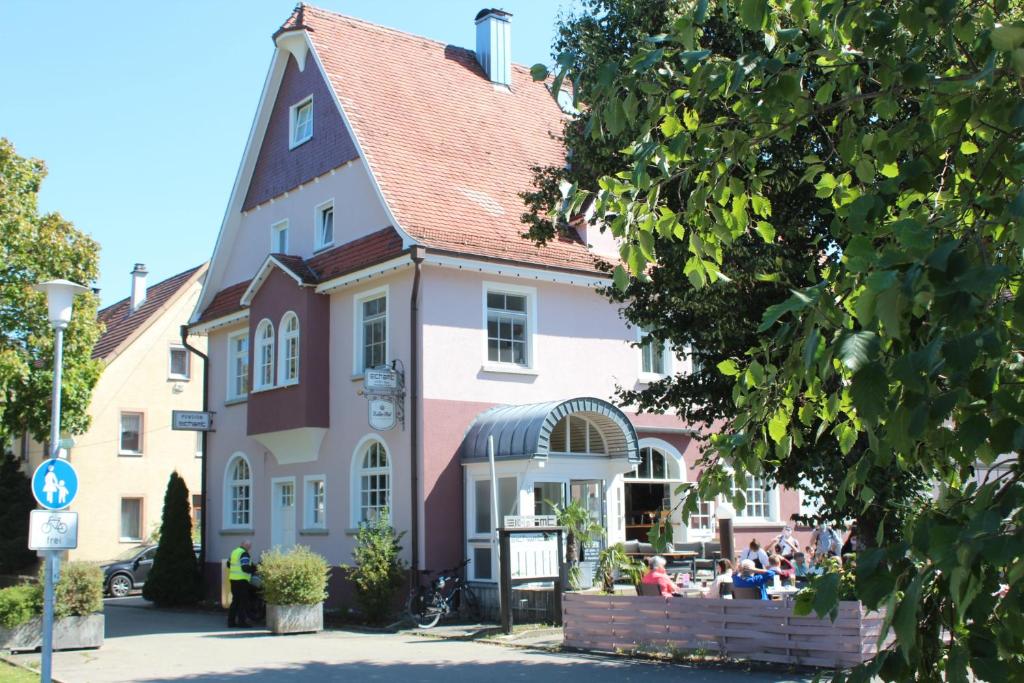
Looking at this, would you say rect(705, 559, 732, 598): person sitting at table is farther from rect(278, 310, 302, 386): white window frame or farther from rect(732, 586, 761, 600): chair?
rect(278, 310, 302, 386): white window frame

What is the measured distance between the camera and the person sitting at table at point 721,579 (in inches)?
676

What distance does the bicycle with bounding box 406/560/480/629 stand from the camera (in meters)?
19.6

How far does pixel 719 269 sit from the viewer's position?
465 inches

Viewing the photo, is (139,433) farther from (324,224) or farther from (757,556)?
(757,556)

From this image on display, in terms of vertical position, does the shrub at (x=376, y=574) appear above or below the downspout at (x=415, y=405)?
below

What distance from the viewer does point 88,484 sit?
1580 inches

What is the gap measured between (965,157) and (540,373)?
1850cm

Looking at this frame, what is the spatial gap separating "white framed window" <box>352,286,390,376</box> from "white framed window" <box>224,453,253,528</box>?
239 inches

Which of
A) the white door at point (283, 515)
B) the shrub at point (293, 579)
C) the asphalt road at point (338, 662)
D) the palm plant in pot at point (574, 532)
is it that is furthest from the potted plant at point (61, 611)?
the white door at point (283, 515)

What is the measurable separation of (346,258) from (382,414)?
4.13 m

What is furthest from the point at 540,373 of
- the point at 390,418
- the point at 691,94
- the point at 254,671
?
the point at 691,94

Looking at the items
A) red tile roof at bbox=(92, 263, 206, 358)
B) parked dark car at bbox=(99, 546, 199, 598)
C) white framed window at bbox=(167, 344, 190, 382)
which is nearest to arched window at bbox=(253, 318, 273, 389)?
parked dark car at bbox=(99, 546, 199, 598)

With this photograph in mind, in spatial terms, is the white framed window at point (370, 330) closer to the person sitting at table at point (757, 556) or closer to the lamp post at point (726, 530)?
the person sitting at table at point (757, 556)

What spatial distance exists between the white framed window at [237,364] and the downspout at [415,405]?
7.95m
